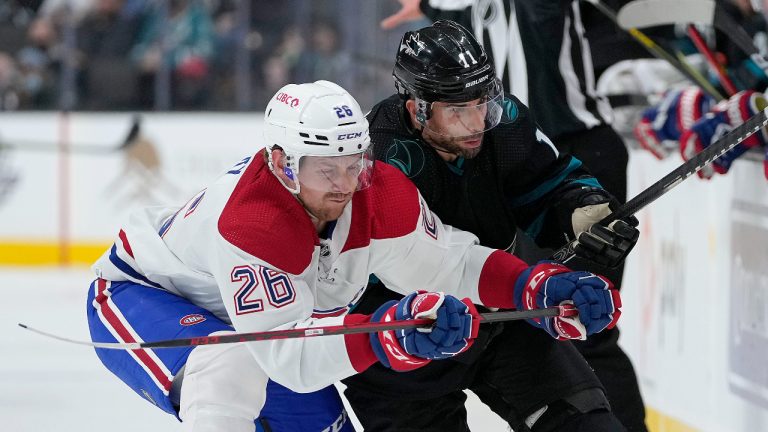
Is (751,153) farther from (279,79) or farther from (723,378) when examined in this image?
(279,79)

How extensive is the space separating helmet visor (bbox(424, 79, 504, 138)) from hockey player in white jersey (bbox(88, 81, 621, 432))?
134 mm

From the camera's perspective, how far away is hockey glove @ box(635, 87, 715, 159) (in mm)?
3588

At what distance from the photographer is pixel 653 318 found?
379 centimetres

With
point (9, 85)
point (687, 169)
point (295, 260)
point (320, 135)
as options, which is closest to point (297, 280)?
point (295, 260)

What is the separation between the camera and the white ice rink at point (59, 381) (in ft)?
12.2

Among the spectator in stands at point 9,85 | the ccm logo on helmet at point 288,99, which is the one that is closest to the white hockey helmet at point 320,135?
the ccm logo on helmet at point 288,99

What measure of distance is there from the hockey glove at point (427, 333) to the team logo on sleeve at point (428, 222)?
1.12 feet

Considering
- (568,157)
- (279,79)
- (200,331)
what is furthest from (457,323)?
(279,79)

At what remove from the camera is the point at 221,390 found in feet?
7.43

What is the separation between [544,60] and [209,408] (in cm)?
152

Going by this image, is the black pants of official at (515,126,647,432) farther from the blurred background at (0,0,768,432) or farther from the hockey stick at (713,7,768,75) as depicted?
the blurred background at (0,0,768,432)

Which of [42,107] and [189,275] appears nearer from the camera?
[189,275]

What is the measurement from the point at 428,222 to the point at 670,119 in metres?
1.36

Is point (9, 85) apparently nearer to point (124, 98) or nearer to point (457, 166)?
point (124, 98)
